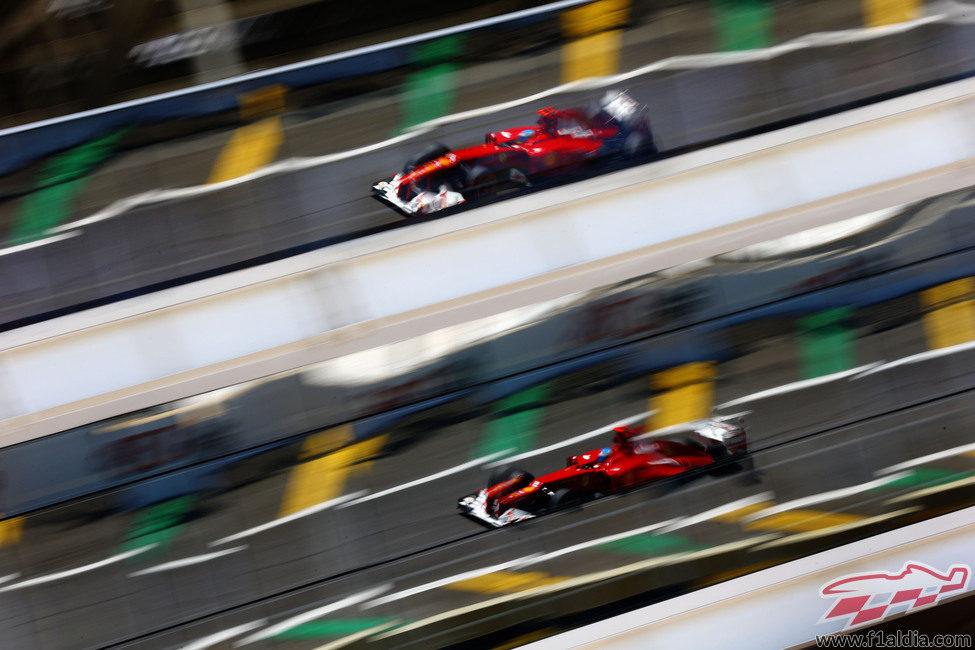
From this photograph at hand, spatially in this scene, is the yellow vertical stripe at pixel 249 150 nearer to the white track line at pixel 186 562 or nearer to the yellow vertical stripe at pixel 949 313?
the white track line at pixel 186 562

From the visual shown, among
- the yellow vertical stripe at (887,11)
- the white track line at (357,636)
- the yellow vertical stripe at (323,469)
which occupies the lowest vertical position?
the white track line at (357,636)

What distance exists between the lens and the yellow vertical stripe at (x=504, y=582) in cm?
272

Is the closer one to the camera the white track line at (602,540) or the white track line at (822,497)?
the white track line at (602,540)

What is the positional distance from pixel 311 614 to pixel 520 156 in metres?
1.81

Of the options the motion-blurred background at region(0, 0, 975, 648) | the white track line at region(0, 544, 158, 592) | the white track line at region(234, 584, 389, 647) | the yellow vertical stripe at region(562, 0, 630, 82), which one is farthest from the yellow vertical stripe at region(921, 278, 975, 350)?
the white track line at region(0, 544, 158, 592)

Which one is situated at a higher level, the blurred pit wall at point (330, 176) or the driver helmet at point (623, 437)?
the blurred pit wall at point (330, 176)

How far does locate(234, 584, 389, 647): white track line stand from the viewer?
8.77 feet

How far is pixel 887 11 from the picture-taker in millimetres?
2947

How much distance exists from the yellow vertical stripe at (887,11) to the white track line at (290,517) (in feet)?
8.70

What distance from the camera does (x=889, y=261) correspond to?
9.43 feet

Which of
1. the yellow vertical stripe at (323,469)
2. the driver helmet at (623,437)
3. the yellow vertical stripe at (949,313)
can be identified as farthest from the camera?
the yellow vertical stripe at (949,313)

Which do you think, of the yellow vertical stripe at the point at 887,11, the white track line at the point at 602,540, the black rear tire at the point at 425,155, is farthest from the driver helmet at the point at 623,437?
the yellow vertical stripe at the point at 887,11

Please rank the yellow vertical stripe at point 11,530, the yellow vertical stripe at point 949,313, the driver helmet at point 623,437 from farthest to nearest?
the yellow vertical stripe at point 949,313 < the driver helmet at point 623,437 < the yellow vertical stripe at point 11,530

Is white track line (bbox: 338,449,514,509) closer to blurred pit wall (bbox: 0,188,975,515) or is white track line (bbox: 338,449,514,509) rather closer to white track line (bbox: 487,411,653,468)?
white track line (bbox: 487,411,653,468)
